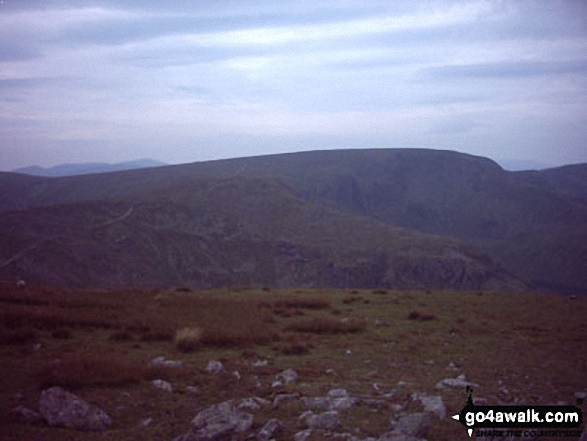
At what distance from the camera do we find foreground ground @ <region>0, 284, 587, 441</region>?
764 centimetres

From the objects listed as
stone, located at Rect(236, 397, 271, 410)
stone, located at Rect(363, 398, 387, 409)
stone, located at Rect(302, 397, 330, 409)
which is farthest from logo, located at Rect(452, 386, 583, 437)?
stone, located at Rect(236, 397, 271, 410)

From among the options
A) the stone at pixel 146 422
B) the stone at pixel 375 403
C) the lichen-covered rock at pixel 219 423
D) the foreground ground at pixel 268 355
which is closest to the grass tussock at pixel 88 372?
the foreground ground at pixel 268 355

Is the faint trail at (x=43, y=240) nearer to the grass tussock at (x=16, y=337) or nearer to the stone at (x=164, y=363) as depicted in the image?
the grass tussock at (x=16, y=337)

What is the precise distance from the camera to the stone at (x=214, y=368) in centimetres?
985

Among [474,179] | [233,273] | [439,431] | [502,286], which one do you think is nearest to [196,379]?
[439,431]

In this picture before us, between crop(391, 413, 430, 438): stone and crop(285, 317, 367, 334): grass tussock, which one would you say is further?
crop(285, 317, 367, 334): grass tussock

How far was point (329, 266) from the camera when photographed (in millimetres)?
92500

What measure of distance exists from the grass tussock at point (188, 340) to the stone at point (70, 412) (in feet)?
14.1

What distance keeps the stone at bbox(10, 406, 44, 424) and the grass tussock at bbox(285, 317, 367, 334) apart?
27.5 feet

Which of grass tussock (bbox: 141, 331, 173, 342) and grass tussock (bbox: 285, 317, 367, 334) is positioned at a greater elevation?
grass tussock (bbox: 141, 331, 173, 342)

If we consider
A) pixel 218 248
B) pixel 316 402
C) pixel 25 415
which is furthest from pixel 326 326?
pixel 218 248

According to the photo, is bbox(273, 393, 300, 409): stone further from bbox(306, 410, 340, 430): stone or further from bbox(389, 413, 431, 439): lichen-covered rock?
bbox(389, 413, 431, 439): lichen-covered rock

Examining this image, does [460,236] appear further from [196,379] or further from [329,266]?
[196,379]

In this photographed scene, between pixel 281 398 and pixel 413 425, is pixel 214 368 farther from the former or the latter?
pixel 413 425
